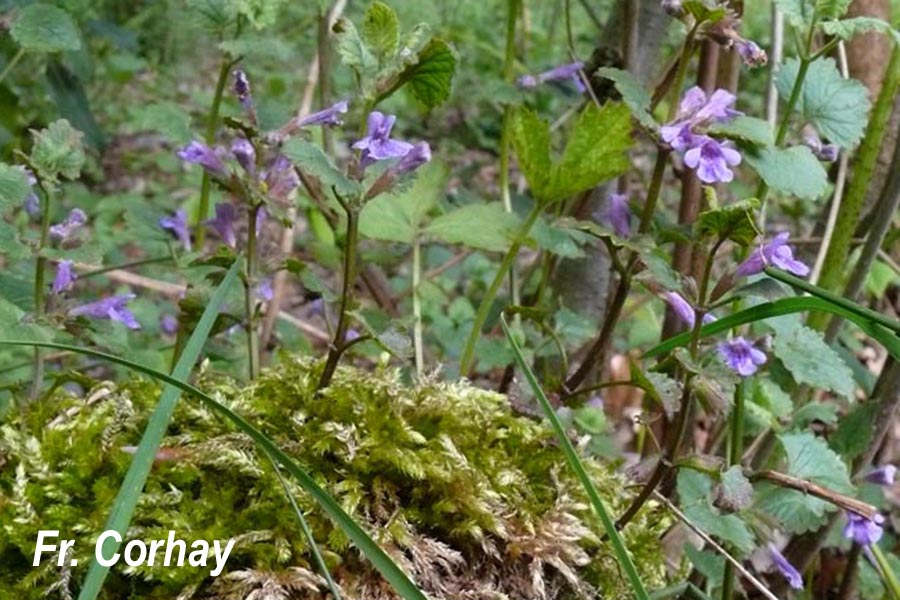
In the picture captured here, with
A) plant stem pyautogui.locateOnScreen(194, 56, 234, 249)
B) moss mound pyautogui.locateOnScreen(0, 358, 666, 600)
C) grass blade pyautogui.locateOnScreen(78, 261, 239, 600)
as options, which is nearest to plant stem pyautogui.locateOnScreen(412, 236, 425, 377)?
moss mound pyautogui.locateOnScreen(0, 358, 666, 600)

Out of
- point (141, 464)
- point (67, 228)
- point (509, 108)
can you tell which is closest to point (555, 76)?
point (509, 108)

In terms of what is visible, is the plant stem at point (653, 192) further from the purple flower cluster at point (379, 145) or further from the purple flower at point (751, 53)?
the purple flower cluster at point (379, 145)

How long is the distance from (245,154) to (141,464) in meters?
0.33

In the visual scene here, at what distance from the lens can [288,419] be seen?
3.44 feet

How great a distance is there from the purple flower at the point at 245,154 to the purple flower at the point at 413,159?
0.14 m

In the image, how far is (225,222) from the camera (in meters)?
1.10

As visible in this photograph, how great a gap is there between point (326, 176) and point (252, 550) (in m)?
0.32

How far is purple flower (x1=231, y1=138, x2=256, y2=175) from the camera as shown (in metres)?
1.00

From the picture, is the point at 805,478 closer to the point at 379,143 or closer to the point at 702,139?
the point at 702,139

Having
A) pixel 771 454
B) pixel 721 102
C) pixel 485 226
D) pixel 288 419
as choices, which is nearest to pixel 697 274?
pixel 771 454

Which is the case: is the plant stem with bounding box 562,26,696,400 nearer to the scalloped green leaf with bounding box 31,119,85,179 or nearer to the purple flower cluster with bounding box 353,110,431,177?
the purple flower cluster with bounding box 353,110,431,177

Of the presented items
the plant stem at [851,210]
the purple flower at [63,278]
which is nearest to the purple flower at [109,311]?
the purple flower at [63,278]

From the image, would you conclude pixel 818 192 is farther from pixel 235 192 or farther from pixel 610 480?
pixel 235 192

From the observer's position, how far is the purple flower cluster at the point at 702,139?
958 millimetres
